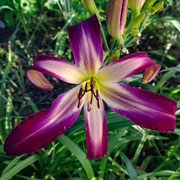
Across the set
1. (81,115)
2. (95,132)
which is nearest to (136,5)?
(95,132)

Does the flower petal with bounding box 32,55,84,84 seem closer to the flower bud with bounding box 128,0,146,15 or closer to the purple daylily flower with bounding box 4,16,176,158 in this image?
the purple daylily flower with bounding box 4,16,176,158

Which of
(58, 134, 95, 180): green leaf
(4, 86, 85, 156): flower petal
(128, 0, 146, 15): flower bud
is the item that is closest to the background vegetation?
(58, 134, 95, 180): green leaf

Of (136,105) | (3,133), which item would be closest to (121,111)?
(136,105)

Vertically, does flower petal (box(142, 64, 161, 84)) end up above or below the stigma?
above

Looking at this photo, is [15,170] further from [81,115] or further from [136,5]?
[136,5]

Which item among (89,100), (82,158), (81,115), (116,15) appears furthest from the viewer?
(81,115)

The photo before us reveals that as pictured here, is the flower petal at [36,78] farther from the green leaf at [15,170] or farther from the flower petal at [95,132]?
the green leaf at [15,170]
